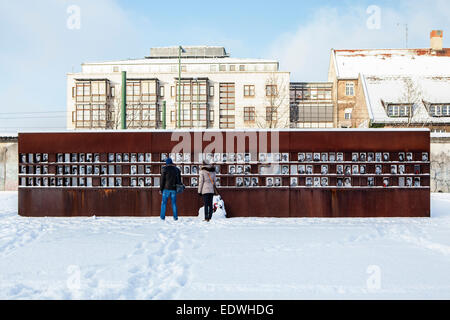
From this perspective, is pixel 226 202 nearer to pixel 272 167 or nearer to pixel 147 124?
pixel 272 167

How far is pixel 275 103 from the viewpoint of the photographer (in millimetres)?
52250

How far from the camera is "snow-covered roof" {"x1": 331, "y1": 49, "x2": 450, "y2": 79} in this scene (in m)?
49.1

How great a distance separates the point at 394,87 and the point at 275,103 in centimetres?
1532

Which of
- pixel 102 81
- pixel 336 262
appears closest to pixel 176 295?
pixel 336 262

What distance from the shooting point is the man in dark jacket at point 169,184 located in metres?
11.6

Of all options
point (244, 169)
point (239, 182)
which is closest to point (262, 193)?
point (239, 182)

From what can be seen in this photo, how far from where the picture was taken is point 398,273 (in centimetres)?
571

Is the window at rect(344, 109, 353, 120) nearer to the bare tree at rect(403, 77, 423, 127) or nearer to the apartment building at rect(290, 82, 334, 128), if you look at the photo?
the apartment building at rect(290, 82, 334, 128)

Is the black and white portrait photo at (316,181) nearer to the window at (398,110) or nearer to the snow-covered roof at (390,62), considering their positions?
the window at (398,110)

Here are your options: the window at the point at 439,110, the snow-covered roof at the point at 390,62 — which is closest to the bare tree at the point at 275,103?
the snow-covered roof at the point at 390,62

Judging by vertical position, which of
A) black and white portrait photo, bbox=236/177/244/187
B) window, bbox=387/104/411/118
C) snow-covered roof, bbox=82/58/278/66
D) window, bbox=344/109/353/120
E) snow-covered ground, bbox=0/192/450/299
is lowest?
snow-covered ground, bbox=0/192/450/299

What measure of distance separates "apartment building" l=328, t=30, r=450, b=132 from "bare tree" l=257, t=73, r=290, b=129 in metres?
6.54

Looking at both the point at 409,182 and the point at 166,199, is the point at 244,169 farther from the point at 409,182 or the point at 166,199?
the point at 409,182

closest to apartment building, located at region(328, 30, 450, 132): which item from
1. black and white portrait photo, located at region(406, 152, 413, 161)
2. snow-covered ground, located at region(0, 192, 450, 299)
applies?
black and white portrait photo, located at region(406, 152, 413, 161)
